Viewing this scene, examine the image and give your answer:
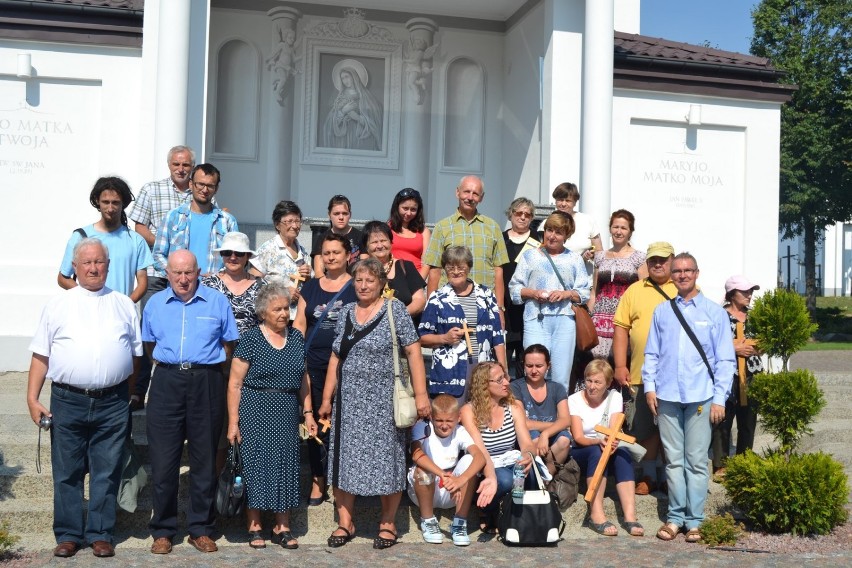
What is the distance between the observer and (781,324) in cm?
742

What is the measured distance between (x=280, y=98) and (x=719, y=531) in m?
9.22

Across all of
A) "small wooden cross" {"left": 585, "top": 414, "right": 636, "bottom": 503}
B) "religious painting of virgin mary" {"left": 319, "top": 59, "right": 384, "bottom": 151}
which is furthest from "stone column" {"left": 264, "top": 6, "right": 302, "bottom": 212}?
"small wooden cross" {"left": 585, "top": 414, "right": 636, "bottom": 503}

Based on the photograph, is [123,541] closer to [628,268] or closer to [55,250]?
[628,268]

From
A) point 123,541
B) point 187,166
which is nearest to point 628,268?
point 187,166

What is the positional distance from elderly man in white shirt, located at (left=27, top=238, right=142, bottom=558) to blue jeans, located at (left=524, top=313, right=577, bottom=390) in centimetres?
313

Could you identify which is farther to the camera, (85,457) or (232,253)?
(232,253)

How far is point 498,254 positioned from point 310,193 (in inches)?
253

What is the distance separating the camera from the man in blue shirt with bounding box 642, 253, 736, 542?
691 centimetres

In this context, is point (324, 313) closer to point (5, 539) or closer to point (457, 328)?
point (457, 328)

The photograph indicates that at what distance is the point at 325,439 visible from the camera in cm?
696

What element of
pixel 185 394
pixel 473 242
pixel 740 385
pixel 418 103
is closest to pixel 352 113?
pixel 418 103

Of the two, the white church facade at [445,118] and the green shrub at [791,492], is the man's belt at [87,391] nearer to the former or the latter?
the green shrub at [791,492]

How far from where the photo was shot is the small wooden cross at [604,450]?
703 centimetres

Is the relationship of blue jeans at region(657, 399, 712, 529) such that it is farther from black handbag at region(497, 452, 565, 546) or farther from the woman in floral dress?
the woman in floral dress
